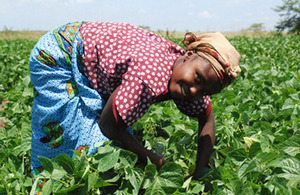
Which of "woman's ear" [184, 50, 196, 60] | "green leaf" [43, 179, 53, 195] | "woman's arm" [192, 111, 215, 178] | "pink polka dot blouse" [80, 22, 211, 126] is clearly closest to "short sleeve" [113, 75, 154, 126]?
"pink polka dot blouse" [80, 22, 211, 126]

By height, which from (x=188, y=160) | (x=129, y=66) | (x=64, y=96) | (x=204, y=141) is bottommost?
(x=188, y=160)

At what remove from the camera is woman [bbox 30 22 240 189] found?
1501mm

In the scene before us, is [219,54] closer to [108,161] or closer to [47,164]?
[108,161]

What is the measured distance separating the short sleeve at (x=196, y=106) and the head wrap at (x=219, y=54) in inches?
12.0

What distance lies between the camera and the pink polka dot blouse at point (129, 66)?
145 centimetres

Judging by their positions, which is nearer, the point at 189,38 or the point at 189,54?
the point at 189,54

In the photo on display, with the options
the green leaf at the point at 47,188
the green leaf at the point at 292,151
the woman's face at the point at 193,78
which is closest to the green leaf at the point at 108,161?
the green leaf at the point at 47,188

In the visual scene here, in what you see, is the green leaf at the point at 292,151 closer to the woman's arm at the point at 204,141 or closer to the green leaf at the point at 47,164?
the woman's arm at the point at 204,141

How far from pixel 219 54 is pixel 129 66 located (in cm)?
43

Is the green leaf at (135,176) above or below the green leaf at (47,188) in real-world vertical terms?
below

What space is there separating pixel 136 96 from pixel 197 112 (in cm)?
57

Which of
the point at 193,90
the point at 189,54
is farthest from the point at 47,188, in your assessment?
the point at 189,54

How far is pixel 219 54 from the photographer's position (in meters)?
1.52

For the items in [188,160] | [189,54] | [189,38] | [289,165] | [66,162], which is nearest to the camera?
[289,165]
